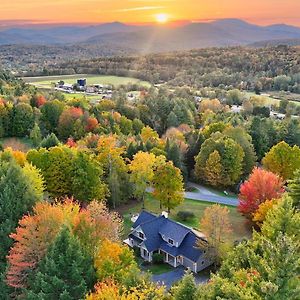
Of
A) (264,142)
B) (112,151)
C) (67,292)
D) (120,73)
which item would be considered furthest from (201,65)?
(67,292)

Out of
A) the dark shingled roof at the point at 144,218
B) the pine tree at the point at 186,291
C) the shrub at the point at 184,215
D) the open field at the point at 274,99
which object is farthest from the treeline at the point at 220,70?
the pine tree at the point at 186,291

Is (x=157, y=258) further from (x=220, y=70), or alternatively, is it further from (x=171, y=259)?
(x=220, y=70)

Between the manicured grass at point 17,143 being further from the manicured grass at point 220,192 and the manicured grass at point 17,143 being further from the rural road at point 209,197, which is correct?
the manicured grass at point 220,192

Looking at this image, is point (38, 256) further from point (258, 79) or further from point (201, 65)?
point (201, 65)

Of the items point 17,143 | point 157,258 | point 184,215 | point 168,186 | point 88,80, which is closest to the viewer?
point 157,258

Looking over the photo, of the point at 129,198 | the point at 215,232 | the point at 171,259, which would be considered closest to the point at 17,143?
the point at 129,198

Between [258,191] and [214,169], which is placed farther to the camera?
[214,169]

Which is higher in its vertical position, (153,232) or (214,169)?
(214,169)

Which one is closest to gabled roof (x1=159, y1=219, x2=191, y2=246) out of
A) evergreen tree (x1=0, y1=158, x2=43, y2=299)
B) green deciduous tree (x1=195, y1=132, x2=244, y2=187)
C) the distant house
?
the distant house
